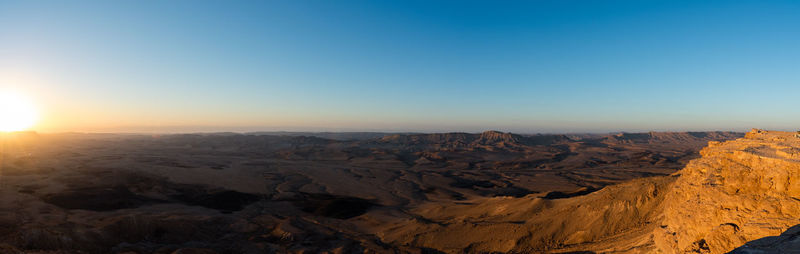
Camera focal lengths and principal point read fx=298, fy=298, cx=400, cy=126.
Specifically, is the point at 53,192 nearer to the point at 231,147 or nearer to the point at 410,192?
the point at 410,192

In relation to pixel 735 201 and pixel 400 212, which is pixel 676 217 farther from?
pixel 400 212

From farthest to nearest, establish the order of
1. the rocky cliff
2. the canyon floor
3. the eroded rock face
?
the canyon floor
the rocky cliff
the eroded rock face

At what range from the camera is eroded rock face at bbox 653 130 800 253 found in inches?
267

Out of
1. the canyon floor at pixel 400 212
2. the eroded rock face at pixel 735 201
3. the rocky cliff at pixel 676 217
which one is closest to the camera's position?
the eroded rock face at pixel 735 201

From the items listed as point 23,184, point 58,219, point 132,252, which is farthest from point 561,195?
point 23,184

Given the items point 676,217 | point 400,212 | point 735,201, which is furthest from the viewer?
point 400,212

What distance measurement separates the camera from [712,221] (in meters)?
8.16

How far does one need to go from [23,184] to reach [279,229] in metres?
32.7

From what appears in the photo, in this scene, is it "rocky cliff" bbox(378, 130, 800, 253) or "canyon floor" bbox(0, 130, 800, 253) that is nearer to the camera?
"rocky cliff" bbox(378, 130, 800, 253)

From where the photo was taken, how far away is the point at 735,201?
8.02 meters

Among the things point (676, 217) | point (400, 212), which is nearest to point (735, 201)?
point (676, 217)

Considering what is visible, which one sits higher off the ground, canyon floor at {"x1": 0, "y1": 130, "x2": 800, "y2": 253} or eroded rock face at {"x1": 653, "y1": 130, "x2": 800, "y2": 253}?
eroded rock face at {"x1": 653, "y1": 130, "x2": 800, "y2": 253}

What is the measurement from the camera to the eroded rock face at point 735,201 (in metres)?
6.77

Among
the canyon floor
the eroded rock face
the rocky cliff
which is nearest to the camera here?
the eroded rock face
